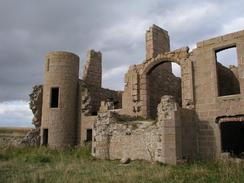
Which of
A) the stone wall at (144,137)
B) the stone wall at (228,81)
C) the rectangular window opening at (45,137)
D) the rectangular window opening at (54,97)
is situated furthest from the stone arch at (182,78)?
the rectangular window opening at (45,137)

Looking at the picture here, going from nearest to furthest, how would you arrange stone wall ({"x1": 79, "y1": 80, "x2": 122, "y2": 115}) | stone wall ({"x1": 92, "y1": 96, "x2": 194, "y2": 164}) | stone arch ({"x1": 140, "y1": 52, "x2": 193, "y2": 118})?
stone wall ({"x1": 92, "y1": 96, "x2": 194, "y2": 164}) < stone arch ({"x1": 140, "y1": 52, "x2": 193, "y2": 118}) < stone wall ({"x1": 79, "y1": 80, "x2": 122, "y2": 115})

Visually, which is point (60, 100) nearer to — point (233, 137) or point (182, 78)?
point (182, 78)

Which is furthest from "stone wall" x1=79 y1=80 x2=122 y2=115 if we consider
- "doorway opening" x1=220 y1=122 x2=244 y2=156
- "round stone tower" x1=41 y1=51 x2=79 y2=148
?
"doorway opening" x1=220 y1=122 x2=244 y2=156

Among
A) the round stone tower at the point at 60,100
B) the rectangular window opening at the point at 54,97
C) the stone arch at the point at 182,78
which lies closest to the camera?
the stone arch at the point at 182,78

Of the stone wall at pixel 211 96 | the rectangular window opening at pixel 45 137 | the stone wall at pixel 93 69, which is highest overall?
the stone wall at pixel 93 69

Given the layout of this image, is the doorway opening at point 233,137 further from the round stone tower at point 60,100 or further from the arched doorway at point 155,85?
the round stone tower at point 60,100

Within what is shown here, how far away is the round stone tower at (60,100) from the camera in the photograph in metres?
17.3

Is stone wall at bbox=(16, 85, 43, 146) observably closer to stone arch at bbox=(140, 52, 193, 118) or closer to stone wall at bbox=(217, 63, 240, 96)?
stone arch at bbox=(140, 52, 193, 118)

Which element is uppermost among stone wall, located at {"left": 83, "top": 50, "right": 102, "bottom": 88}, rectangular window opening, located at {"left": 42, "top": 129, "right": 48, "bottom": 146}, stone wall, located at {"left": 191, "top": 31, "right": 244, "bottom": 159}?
stone wall, located at {"left": 83, "top": 50, "right": 102, "bottom": 88}

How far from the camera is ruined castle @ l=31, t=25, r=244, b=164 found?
1120cm

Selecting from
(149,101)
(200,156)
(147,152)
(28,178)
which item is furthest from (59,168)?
(149,101)

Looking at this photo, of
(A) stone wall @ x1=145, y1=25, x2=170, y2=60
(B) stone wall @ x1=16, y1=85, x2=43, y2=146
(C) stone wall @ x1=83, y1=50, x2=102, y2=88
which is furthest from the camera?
(C) stone wall @ x1=83, y1=50, x2=102, y2=88

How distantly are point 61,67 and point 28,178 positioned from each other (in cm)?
1088

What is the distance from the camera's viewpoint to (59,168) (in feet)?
32.8
